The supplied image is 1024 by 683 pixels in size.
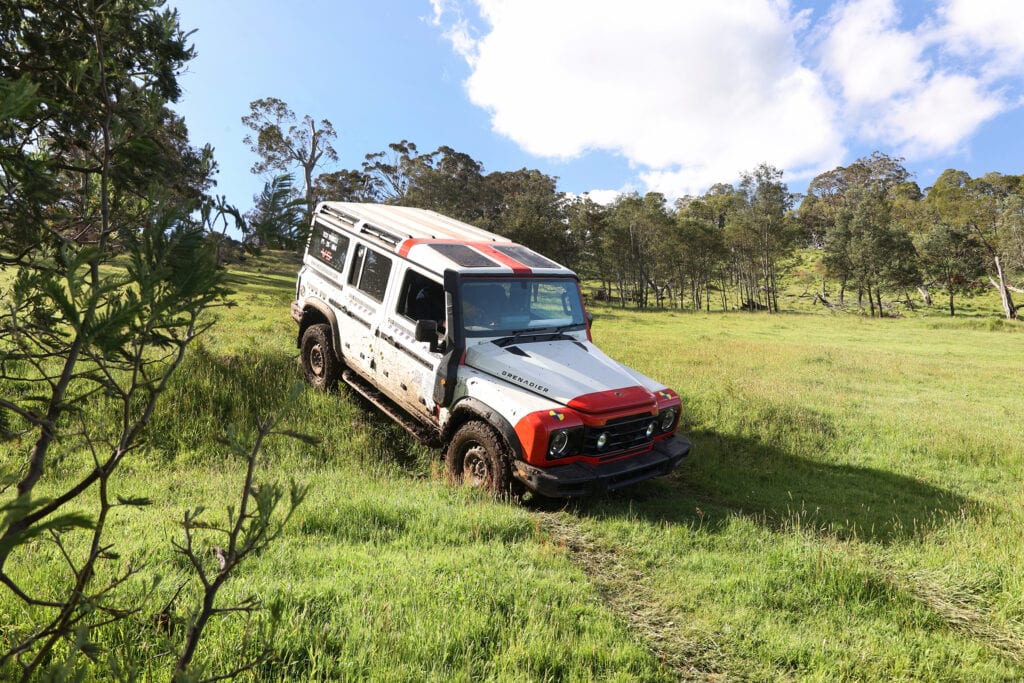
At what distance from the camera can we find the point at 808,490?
6527 millimetres

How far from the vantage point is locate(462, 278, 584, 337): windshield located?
6.09 metres

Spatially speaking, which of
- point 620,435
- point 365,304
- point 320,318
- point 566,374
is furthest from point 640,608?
point 320,318

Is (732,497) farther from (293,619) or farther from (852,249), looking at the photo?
(852,249)

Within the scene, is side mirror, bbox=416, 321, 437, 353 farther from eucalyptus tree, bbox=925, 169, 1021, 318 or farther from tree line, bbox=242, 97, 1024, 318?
eucalyptus tree, bbox=925, 169, 1021, 318

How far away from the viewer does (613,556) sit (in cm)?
450

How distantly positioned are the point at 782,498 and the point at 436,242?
5087mm

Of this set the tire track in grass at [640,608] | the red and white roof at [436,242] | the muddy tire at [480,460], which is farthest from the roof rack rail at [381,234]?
the tire track in grass at [640,608]

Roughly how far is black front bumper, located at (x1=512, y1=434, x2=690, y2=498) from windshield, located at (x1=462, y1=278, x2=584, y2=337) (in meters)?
1.74

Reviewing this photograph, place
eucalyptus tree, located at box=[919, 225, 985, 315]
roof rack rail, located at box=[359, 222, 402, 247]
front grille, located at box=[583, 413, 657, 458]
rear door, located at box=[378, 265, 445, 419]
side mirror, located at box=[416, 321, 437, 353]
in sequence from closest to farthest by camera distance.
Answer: front grille, located at box=[583, 413, 657, 458] < side mirror, located at box=[416, 321, 437, 353] < rear door, located at box=[378, 265, 445, 419] < roof rack rail, located at box=[359, 222, 402, 247] < eucalyptus tree, located at box=[919, 225, 985, 315]

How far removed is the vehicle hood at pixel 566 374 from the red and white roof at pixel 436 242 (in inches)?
38.8

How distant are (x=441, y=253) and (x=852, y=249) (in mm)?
47862

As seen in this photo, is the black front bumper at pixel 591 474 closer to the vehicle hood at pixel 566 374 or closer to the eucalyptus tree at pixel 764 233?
the vehicle hood at pixel 566 374

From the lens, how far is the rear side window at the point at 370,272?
22.9 ft

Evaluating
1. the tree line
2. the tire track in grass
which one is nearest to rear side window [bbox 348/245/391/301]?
the tire track in grass
